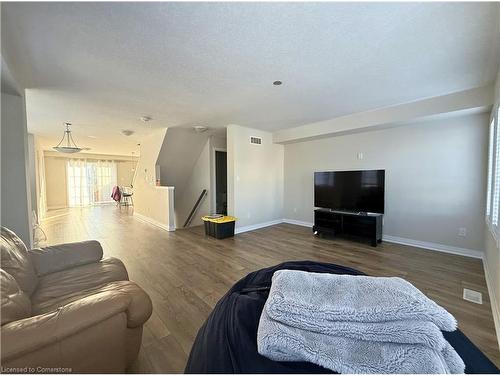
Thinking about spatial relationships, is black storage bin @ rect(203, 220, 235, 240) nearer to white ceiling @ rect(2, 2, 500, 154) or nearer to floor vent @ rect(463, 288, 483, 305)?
white ceiling @ rect(2, 2, 500, 154)

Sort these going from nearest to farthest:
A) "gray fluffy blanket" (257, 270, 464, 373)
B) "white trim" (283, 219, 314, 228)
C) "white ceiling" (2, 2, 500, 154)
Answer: "gray fluffy blanket" (257, 270, 464, 373) < "white ceiling" (2, 2, 500, 154) < "white trim" (283, 219, 314, 228)

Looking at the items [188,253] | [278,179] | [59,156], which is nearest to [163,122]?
[188,253]

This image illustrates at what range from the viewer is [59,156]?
8.44 m

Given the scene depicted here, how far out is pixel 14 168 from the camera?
2.22 metres

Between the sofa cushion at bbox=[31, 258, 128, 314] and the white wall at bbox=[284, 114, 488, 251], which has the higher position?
the white wall at bbox=[284, 114, 488, 251]

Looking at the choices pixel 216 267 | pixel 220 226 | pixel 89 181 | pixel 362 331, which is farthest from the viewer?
pixel 89 181

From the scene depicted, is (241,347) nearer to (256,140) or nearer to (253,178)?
(253,178)

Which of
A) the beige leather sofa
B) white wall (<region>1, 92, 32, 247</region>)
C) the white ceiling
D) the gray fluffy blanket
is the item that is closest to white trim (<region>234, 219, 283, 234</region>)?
the white ceiling

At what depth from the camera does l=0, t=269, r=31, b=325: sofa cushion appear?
3.20 feet

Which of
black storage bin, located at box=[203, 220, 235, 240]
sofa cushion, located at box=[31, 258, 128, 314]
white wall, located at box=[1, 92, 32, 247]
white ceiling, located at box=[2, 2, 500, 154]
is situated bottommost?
black storage bin, located at box=[203, 220, 235, 240]

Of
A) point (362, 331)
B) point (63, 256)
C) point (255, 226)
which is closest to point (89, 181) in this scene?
point (255, 226)

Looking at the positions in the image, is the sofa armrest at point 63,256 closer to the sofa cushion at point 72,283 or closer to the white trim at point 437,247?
the sofa cushion at point 72,283

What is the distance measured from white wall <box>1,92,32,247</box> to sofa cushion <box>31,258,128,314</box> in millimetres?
1132

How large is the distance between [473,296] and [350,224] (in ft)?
6.03
